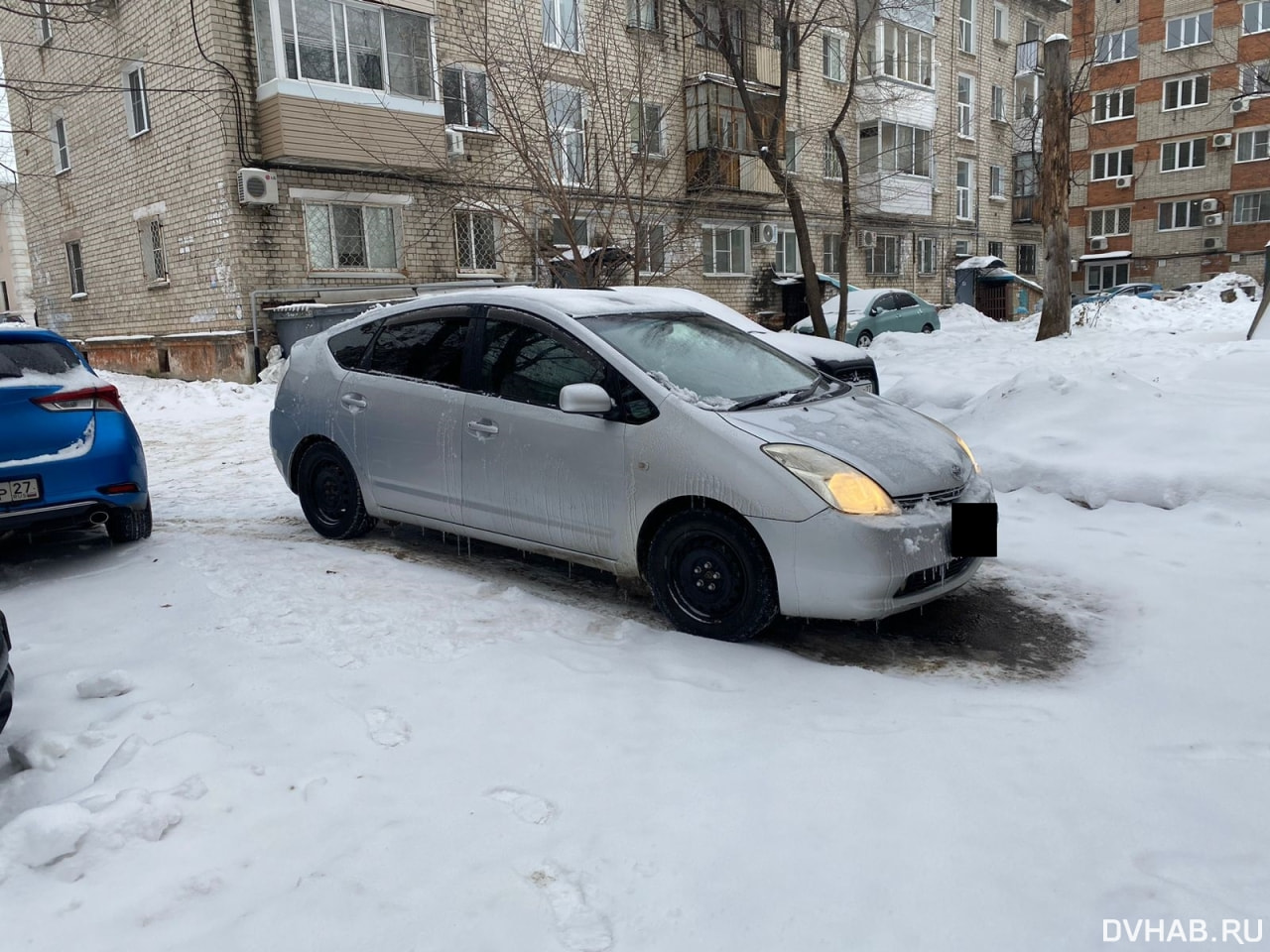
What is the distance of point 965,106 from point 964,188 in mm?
2668

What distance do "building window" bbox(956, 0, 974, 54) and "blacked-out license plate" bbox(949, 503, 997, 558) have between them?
102ft

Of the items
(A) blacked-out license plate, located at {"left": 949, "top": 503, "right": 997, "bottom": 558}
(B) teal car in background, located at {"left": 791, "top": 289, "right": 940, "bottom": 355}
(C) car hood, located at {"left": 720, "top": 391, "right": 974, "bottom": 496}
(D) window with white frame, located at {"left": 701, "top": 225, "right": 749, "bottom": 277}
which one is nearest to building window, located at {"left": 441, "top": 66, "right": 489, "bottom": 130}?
(D) window with white frame, located at {"left": 701, "top": 225, "right": 749, "bottom": 277}

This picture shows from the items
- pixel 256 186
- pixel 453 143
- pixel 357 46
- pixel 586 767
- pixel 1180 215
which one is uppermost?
pixel 357 46

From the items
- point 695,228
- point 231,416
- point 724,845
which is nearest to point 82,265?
point 231,416

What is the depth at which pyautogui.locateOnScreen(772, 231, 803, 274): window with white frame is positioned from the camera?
25375 mm

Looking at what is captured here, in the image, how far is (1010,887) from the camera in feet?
7.63

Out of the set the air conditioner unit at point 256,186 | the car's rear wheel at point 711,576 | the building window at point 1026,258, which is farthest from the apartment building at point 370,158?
the building window at point 1026,258

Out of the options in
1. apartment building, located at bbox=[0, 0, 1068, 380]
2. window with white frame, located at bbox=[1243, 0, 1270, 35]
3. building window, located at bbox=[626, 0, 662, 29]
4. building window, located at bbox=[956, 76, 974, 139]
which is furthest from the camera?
window with white frame, located at bbox=[1243, 0, 1270, 35]

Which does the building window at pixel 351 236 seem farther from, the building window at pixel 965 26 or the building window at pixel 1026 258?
the building window at pixel 1026 258

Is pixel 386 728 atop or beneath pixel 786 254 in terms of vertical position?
beneath

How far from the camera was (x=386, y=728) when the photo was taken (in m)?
3.21

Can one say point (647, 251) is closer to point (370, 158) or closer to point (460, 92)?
point (370, 158)

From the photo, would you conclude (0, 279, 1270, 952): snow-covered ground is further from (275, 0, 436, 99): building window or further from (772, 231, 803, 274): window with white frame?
(772, 231, 803, 274): window with white frame

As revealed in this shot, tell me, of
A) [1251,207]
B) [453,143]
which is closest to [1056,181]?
[453,143]
